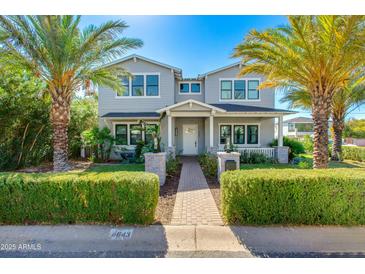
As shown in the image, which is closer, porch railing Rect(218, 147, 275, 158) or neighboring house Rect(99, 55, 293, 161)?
porch railing Rect(218, 147, 275, 158)

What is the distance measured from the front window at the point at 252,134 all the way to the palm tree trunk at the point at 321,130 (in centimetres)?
813

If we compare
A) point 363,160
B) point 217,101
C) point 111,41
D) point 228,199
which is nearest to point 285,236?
point 228,199

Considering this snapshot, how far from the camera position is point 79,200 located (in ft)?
14.2

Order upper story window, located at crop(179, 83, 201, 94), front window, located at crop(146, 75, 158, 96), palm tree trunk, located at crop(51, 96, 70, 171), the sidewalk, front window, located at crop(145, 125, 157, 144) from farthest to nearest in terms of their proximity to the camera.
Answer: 1. upper story window, located at crop(179, 83, 201, 94)
2. front window, located at crop(146, 75, 158, 96)
3. front window, located at crop(145, 125, 157, 144)
4. palm tree trunk, located at crop(51, 96, 70, 171)
5. the sidewalk

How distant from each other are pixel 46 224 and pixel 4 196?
1142 mm

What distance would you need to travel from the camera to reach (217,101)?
50.4 ft

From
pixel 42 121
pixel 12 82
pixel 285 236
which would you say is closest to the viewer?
pixel 285 236

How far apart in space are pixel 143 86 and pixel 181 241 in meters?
12.9

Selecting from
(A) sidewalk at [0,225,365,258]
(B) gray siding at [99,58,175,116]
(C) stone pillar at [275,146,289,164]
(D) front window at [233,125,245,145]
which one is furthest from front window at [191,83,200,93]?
(A) sidewalk at [0,225,365,258]

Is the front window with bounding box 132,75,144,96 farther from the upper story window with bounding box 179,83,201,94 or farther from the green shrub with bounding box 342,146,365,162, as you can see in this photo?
the green shrub with bounding box 342,146,365,162

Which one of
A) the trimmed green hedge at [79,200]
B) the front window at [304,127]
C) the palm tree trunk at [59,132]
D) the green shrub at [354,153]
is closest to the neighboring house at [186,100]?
the palm tree trunk at [59,132]

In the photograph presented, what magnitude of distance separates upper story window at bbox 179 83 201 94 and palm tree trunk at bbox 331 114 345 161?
34.1ft

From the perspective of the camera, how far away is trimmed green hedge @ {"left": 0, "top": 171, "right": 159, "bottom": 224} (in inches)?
170

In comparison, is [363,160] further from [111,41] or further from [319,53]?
[111,41]
